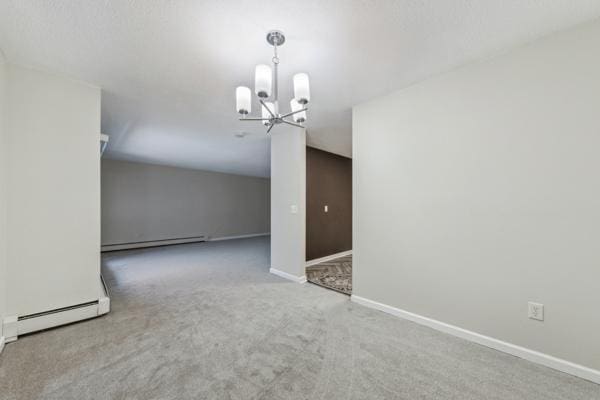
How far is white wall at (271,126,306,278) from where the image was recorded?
3.49 metres

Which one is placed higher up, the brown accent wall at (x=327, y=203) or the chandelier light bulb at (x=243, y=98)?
the chandelier light bulb at (x=243, y=98)

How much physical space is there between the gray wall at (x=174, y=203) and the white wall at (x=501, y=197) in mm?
6298

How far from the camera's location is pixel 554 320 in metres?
1.59

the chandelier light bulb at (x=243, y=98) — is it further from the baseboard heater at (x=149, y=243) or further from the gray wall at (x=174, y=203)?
the baseboard heater at (x=149, y=243)

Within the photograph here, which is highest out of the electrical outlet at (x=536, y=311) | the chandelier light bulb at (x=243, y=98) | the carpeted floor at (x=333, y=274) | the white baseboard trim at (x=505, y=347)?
the chandelier light bulb at (x=243, y=98)

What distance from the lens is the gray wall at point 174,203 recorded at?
5836 millimetres

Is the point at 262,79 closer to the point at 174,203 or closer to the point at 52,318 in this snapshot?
the point at 52,318

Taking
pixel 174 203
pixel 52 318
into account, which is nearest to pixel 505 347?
pixel 52 318

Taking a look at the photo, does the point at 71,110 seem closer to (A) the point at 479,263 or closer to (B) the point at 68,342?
(B) the point at 68,342

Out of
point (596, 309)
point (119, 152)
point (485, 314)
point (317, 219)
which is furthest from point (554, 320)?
point (119, 152)

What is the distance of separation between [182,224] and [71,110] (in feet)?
17.0

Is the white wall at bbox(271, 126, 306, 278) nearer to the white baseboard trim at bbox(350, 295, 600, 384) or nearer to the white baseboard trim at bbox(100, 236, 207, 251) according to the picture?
the white baseboard trim at bbox(350, 295, 600, 384)

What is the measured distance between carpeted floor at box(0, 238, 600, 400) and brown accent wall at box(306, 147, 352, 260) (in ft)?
5.92

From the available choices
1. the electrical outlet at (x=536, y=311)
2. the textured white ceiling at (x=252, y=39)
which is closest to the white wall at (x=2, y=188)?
the textured white ceiling at (x=252, y=39)
